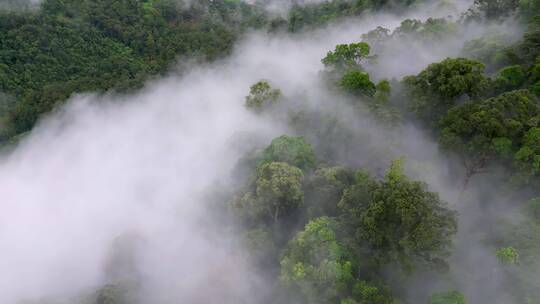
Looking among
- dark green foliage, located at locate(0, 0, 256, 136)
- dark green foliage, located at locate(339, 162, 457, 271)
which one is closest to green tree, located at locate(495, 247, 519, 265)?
dark green foliage, located at locate(339, 162, 457, 271)

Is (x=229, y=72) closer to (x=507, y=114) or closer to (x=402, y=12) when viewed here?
(x=402, y=12)

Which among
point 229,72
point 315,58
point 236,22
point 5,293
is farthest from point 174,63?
point 5,293

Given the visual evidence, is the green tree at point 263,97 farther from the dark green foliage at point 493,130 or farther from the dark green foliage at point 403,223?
the dark green foliage at point 403,223

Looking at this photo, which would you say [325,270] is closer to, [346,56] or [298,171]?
[298,171]

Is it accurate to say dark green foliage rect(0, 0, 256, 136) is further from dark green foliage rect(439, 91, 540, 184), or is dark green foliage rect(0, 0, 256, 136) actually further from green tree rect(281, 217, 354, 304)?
green tree rect(281, 217, 354, 304)

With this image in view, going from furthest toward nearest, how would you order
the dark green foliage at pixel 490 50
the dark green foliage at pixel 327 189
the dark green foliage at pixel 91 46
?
the dark green foliage at pixel 91 46
the dark green foliage at pixel 490 50
the dark green foliage at pixel 327 189

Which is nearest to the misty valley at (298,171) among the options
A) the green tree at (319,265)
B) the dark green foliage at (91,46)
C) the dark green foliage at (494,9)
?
the green tree at (319,265)
